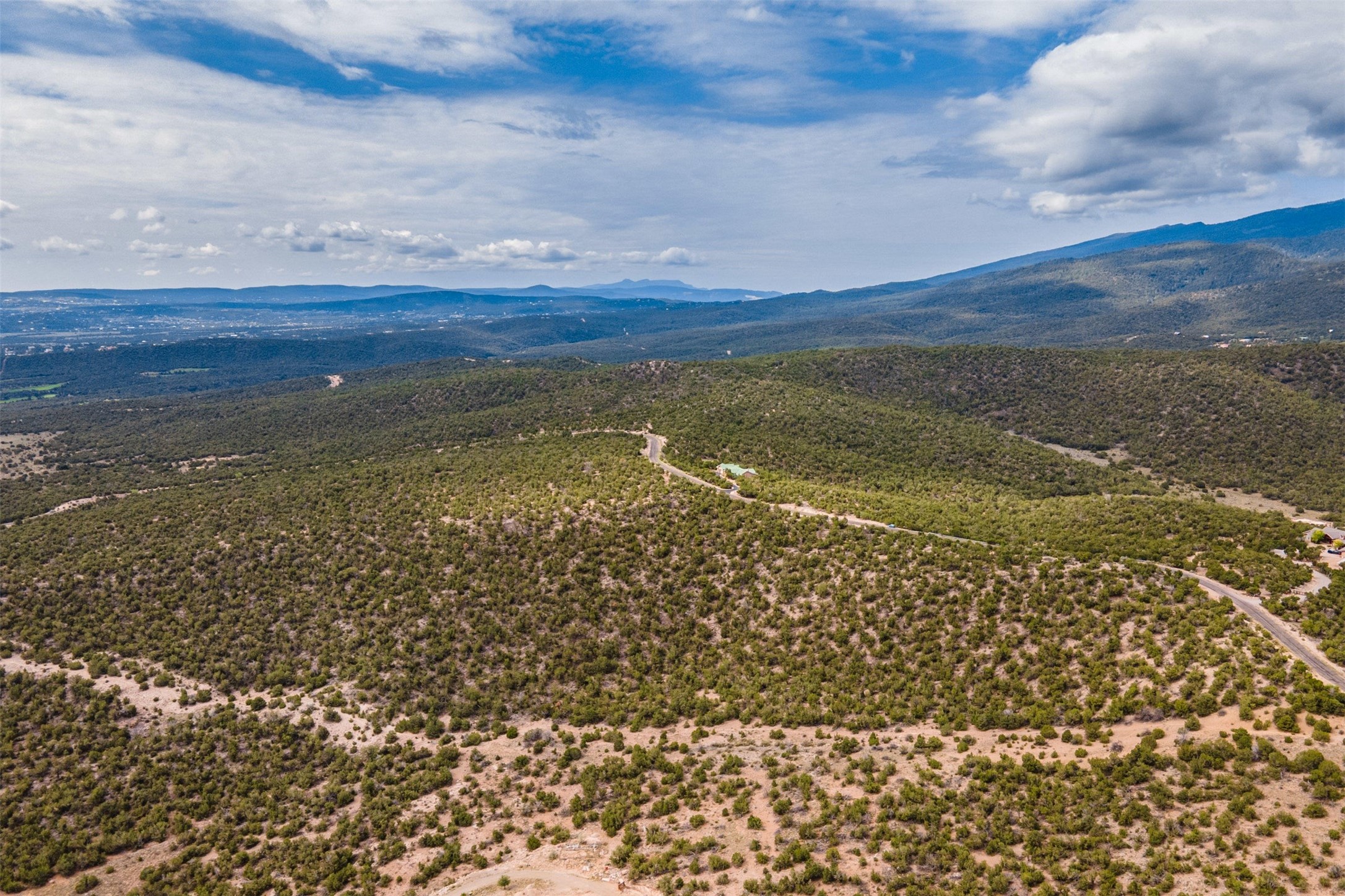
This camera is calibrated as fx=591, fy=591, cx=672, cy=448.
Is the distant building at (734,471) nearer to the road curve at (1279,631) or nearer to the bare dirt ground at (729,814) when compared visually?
the bare dirt ground at (729,814)

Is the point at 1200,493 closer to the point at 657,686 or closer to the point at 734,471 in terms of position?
the point at 734,471

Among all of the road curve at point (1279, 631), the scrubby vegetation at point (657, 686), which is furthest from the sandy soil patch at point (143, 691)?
the road curve at point (1279, 631)

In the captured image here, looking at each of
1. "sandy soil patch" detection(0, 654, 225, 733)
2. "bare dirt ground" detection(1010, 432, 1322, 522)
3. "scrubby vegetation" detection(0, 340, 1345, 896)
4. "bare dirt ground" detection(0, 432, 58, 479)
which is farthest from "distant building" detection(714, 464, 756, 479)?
"bare dirt ground" detection(0, 432, 58, 479)

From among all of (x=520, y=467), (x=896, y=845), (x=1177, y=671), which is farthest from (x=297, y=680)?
(x=1177, y=671)

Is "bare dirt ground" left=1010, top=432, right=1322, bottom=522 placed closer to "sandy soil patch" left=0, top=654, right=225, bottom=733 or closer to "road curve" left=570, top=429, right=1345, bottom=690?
"road curve" left=570, top=429, right=1345, bottom=690

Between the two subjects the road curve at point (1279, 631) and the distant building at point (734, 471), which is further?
the distant building at point (734, 471)

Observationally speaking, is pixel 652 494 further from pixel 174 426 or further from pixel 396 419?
pixel 174 426
